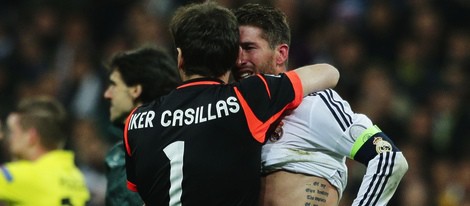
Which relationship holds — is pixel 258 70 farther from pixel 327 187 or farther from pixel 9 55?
pixel 9 55

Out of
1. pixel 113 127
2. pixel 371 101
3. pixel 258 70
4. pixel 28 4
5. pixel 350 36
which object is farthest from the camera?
pixel 28 4

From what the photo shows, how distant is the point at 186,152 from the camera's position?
3.88 m

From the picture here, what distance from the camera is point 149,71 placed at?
5.18 metres

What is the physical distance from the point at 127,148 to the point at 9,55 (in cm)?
780

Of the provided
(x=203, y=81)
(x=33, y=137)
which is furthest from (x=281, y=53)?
(x=33, y=137)

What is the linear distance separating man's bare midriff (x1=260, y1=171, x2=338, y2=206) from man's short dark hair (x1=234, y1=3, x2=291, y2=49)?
1.81 feet

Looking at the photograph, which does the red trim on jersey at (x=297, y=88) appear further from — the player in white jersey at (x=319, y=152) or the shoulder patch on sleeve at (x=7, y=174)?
the shoulder patch on sleeve at (x=7, y=174)

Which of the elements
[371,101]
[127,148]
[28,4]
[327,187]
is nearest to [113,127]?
[127,148]

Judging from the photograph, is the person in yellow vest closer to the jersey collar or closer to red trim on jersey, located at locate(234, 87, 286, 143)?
the jersey collar

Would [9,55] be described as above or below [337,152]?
above

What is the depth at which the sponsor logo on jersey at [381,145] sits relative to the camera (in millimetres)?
3904

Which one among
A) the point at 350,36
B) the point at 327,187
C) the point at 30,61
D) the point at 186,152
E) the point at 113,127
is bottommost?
the point at 327,187

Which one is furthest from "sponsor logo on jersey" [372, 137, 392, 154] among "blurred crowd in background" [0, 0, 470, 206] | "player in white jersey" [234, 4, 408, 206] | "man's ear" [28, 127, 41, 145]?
"blurred crowd in background" [0, 0, 470, 206]

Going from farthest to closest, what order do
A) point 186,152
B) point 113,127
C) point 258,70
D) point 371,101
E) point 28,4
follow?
point 28,4 → point 371,101 → point 113,127 → point 258,70 → point 186,152
